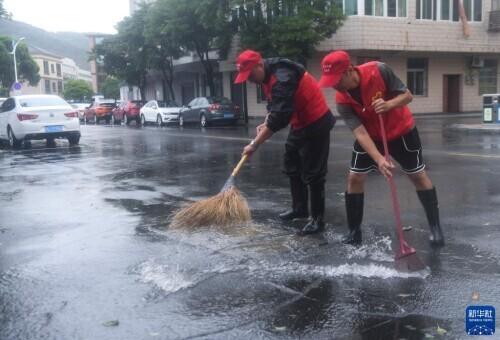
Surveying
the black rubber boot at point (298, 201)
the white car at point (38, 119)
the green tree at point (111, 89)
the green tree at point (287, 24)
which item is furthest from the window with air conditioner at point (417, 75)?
the green tree at point (111, 89)

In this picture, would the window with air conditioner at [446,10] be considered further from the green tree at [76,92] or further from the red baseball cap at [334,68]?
the green tree at [76,92]

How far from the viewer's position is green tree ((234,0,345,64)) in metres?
25.9

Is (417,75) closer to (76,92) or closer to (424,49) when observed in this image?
(424,49)

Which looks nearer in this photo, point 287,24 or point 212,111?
point 287,24

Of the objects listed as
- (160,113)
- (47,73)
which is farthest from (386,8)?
(47,73)

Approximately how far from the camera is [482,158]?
36.1 feet

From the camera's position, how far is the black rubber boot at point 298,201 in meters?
6.19

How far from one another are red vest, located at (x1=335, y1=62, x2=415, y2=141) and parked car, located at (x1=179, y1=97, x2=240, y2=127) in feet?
75.5

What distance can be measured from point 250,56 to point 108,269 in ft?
7.30

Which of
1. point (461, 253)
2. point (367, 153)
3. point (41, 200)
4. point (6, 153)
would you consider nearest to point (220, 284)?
point (367, 153)

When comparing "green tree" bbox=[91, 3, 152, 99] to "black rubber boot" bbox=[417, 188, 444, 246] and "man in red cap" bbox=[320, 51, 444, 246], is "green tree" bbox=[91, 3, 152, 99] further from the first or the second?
"black rubber boot" bbox=[417, 188, 444, 246]

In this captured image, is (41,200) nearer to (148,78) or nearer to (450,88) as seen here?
(450,88)

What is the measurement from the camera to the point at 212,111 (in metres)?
27.8

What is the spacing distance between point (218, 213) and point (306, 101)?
4.58ft
